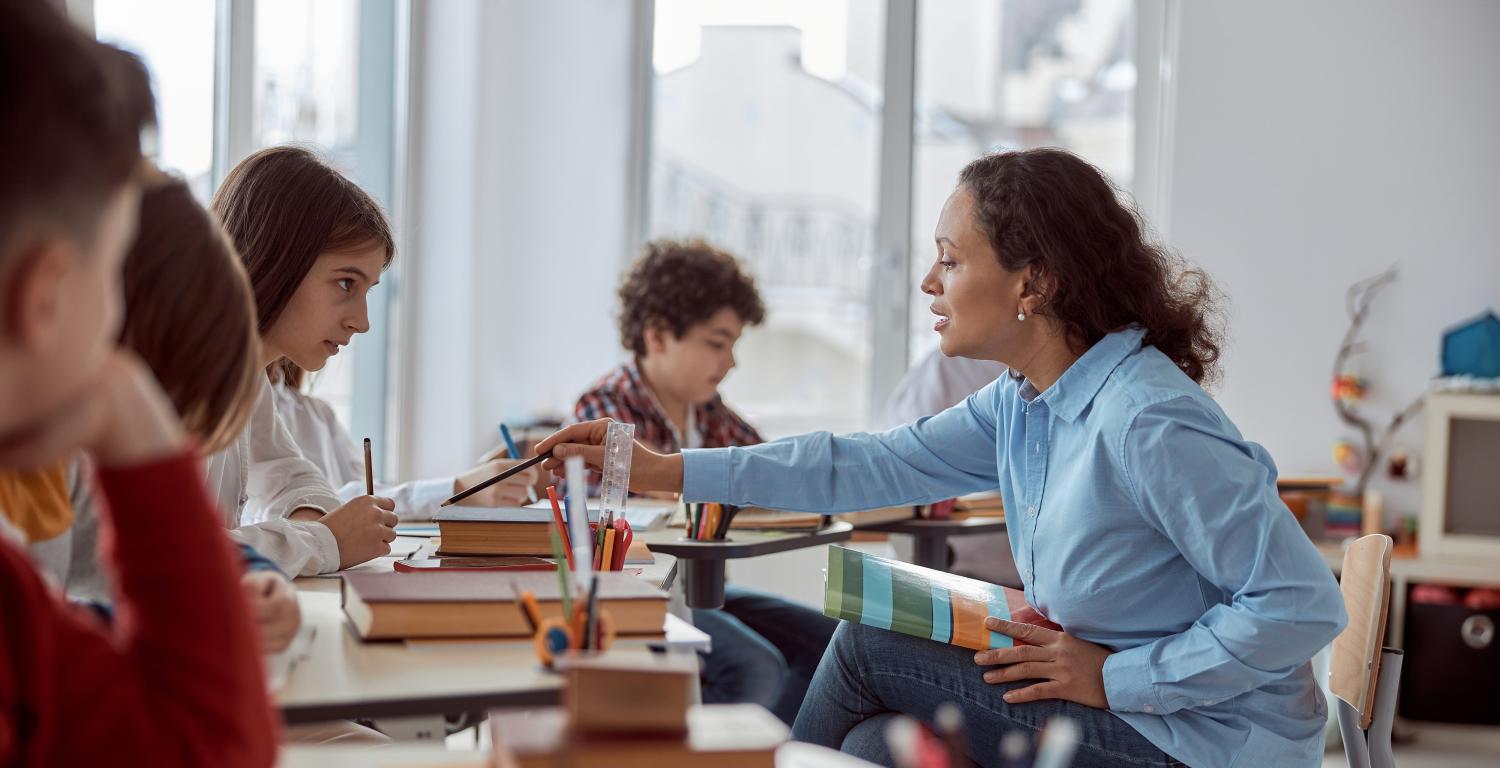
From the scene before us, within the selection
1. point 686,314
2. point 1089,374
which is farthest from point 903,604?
point 686,314

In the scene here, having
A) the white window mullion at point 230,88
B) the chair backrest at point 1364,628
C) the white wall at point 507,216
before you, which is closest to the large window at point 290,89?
the white window mullion at point 230,88

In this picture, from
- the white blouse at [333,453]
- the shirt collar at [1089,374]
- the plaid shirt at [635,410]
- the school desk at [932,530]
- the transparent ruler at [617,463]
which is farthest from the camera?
the plaid shirt at [635,410]

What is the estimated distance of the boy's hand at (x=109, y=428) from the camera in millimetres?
716

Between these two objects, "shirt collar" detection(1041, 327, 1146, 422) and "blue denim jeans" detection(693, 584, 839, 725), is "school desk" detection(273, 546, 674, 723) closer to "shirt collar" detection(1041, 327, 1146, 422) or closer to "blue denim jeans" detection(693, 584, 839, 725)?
"shirt collar" detection(1041, 327, 1146, 422)

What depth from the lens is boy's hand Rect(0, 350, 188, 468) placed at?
716mm

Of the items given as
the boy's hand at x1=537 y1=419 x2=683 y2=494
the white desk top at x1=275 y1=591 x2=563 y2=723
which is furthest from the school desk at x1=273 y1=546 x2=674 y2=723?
the boy's hand at x1=537 y1=419 x2=683 y2=494

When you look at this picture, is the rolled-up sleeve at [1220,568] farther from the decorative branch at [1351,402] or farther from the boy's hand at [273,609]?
the decorative branch at [1351,402]

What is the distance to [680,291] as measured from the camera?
3.36 meters

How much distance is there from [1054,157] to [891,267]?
9.54ft

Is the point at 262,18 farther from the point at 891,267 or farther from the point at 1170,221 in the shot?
the point at 1170,221

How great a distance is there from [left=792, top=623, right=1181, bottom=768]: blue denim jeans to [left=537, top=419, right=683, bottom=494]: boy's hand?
376 mm

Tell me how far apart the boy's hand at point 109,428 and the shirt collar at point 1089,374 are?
1187mm

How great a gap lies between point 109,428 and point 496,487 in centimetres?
160

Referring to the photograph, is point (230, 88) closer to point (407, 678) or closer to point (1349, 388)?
point (407, 678)
